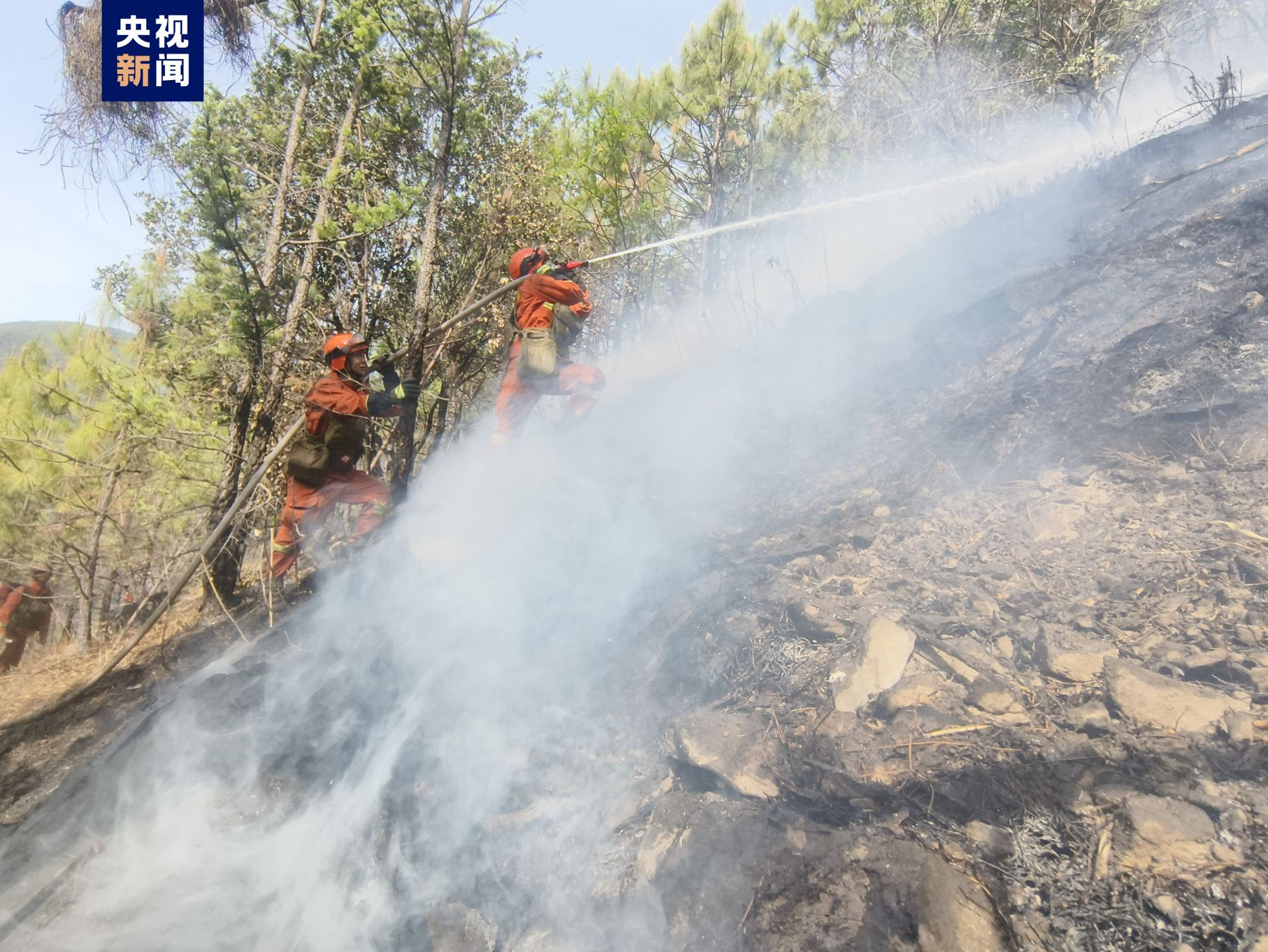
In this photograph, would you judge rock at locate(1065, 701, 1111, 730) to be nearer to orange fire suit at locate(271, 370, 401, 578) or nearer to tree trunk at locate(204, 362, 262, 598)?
orange fire suit at locate(271, 370, 401, 578)

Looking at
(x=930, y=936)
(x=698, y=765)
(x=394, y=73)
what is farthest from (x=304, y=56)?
(x=930, y=936)

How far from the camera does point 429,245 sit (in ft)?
17.7

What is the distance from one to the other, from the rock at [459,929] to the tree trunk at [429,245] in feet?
11.9

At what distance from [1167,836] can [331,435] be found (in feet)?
16.8

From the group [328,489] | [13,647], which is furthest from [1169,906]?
[13,647]

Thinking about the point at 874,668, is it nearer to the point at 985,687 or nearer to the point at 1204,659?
the point at 985,687

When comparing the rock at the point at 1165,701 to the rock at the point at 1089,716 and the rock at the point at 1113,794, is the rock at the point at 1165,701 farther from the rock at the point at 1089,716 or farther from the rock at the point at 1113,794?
the rock at the point at 1113,794

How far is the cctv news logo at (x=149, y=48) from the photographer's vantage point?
4.36 metres

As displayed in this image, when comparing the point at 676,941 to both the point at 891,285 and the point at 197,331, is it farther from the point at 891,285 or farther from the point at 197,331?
the point at 891,285

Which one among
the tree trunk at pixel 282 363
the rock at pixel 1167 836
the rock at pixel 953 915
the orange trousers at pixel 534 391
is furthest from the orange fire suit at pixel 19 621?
the rock at pixel 1167 836

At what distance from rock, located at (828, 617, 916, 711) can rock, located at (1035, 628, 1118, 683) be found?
1.86 ft

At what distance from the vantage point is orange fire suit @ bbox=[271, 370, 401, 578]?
14.6 feet

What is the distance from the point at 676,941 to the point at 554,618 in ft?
6.92

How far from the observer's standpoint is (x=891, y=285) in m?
8.46
